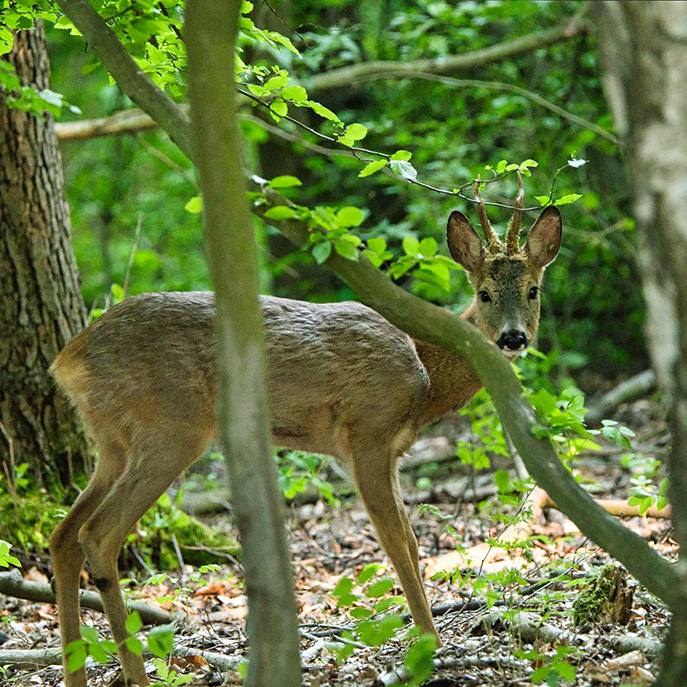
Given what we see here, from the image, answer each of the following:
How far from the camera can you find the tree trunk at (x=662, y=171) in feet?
6.42

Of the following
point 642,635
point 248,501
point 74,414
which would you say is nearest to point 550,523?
point 642,635

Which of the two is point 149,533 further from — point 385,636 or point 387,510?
point 385,636

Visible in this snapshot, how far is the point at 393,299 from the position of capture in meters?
2.91

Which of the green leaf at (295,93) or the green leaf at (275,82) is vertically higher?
the green leaf at (275,82)

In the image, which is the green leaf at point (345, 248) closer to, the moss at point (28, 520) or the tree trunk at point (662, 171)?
the tree trunk at point (662, 171)

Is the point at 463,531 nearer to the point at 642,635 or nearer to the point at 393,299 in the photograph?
the point at 642,635

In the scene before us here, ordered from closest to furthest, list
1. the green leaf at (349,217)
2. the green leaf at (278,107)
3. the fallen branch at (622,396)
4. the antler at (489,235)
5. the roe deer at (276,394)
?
the green leaf at (349,217), the green leaf at (278,107), the roe deer at (276,394), the antler at (489,235), the fallen branch at (622,396)

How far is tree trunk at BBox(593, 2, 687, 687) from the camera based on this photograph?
6.42 feet

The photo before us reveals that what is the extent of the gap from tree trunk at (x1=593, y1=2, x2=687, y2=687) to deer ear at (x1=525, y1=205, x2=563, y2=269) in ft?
9.47

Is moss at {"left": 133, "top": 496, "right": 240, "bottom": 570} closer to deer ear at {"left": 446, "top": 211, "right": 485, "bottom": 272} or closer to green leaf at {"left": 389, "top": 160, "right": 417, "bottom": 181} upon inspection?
deer ear at {"left": 446, "top": 211, "right": 485, "bottom": 272}

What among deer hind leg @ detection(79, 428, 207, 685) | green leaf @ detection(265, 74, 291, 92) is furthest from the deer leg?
green leaf @ detection(265, 74, 291, 92)

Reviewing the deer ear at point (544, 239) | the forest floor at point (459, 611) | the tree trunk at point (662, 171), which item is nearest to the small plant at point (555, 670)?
the forest floor at point (459, 611)

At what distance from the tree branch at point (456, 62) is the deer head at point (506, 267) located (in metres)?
3.81

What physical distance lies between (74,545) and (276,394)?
1.23m
